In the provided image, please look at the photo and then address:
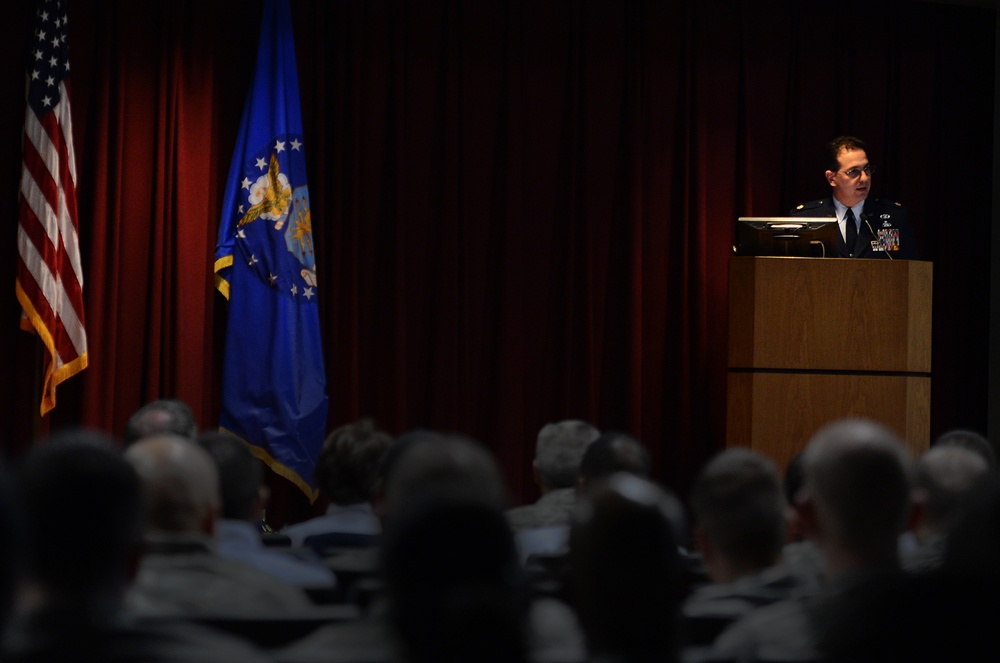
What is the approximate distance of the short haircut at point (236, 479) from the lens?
11.2 feet

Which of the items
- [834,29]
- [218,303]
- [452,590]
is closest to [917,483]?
[452,590]

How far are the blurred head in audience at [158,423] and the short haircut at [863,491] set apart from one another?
2504mm

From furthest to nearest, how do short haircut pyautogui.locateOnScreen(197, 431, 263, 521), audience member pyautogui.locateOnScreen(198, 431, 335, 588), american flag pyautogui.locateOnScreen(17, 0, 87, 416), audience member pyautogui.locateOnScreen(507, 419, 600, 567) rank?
american flag pyautogui.locateOnScreen(17, 0, 87, 416)
audience member pyautogui.locateOnScreen(507, 419, 600, 567)
short haircut pyautogui.locateOnScreen(197, 431, 263, 521)
audience member pyautogui.locateOnScreen(198, 431, 335, 588)

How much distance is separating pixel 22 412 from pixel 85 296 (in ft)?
2.29

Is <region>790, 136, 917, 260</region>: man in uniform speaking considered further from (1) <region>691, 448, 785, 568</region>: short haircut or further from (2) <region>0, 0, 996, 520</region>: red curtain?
(1) <region>691, 448, 785, 568</region>: short haircut

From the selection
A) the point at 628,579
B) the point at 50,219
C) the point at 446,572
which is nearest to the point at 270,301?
the point at 50,219

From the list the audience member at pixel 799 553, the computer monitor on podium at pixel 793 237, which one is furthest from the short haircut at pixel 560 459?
the computer monitor on podium at pixel 793 237

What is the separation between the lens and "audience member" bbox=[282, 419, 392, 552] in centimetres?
387

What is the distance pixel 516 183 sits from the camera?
777 centimetres

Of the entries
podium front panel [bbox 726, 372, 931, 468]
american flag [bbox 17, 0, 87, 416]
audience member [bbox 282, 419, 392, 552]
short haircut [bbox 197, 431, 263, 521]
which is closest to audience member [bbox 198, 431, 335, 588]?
short haircut [bbox 197, 431, 263, 521]

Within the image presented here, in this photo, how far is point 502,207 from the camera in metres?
7.77

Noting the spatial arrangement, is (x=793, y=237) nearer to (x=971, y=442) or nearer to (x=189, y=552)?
(x=971, y=442)

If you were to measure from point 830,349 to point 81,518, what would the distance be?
5.39m

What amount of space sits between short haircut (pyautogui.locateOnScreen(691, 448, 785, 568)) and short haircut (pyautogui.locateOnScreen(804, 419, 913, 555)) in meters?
0.13
